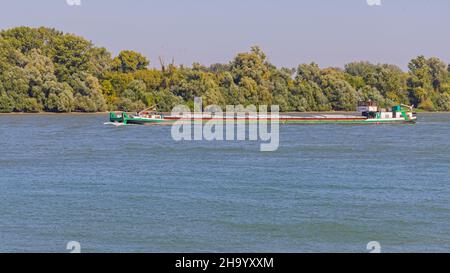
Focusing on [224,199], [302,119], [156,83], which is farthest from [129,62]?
[224,199]

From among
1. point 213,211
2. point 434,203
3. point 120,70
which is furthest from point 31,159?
point 120,70

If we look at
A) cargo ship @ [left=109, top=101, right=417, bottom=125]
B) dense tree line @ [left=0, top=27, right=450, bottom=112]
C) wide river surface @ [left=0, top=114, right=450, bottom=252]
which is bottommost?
wide river surface @ [left=0, top=114, right=450, bottom=252]

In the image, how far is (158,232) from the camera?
17234mm

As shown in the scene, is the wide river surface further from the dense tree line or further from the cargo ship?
the dense tree line

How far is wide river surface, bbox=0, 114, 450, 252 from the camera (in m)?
16.5

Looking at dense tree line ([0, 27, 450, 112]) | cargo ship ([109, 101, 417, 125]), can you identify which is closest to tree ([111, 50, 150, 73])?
dense tree line ([0, 27, 450, 112])

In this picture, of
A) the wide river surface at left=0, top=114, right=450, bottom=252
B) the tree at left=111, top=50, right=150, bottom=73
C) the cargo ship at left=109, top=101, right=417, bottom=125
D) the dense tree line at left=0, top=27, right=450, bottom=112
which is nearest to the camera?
the wide river surface at left=0, top=114, right=450, bottom=252

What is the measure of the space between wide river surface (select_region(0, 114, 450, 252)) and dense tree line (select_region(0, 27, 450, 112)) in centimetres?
4612

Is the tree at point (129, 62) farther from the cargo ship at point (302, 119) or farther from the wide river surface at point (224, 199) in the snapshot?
the wide river surface at point (224, 199)

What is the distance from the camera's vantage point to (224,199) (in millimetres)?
21844

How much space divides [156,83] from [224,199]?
7436cm

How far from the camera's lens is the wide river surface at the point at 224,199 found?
54.2 feet

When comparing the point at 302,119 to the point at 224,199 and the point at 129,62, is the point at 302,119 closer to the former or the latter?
the point at 129,62
